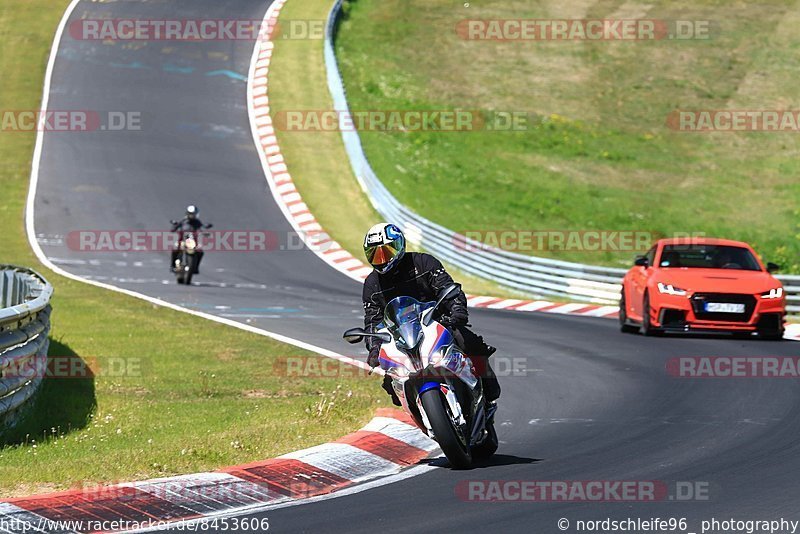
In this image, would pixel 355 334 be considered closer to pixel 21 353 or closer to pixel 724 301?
pixel 21 353

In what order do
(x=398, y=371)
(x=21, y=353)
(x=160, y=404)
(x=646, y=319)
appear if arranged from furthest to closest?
(x=646, y=319) → (x=160, y=404) → (x=21, y=353) → (x=398, y=371)

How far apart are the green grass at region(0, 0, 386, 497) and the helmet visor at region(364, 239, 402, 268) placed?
5.71 feet

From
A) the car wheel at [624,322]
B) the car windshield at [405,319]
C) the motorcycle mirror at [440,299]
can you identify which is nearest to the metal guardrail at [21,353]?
the car windshield at [405,319]

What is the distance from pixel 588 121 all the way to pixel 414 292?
37.4 metres

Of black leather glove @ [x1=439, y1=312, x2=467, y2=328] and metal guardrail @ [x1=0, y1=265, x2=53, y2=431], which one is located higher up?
black leather glove @ [x1=439, y1=312, x2=467, y2=328]

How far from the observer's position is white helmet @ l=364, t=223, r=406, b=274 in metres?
9.28

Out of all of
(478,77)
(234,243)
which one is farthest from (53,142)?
(478,77)

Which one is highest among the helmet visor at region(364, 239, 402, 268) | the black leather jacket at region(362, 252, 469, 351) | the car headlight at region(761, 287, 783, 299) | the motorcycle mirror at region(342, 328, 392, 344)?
the helmet visor at region(364, 239, 402, 268)

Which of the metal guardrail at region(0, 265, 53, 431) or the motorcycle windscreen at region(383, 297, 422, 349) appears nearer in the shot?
the motorcycle windscreen at region(383, 297, 422, 349)

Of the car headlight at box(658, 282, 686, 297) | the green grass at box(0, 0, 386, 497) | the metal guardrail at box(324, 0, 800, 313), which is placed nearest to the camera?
the green grass at box(0, 0, 386, 497)

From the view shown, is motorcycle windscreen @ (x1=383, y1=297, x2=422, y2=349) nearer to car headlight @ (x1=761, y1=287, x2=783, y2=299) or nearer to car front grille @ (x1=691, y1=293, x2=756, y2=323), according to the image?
car front grille @ (x1=691, y1=293, x2=756, y2=323)

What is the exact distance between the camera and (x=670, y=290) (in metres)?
18.9

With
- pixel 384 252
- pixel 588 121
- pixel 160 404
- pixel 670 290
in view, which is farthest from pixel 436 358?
pixel 588 121

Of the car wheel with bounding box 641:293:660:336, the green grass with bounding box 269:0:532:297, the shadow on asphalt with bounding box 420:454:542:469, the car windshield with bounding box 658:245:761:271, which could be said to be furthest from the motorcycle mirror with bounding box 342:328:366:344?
the green grass with bounding box 269:0:532:297
